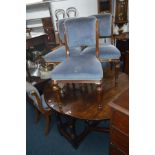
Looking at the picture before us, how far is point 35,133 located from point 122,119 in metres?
1.42

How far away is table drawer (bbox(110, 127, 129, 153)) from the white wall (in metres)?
3.30

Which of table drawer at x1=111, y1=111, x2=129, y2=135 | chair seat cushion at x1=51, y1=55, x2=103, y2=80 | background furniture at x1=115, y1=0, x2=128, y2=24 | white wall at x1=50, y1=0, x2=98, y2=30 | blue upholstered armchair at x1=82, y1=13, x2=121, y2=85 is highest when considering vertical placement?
white wall at x1=50, y1=0, x2=98, y2=30

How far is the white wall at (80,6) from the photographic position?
12.3ft

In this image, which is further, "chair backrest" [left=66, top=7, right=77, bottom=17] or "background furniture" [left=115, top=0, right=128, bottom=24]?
"chair backrest" [left=66, top=7, right=77, bottom=17]

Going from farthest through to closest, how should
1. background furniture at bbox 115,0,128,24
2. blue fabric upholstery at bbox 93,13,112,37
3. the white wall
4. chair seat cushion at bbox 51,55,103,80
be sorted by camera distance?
the white wall → background furniture at bbox 115,0,128,24 → blue fabric upholstery at bbox 93,13,112,37 → chair seat cushion at bbox 51,55,103,80

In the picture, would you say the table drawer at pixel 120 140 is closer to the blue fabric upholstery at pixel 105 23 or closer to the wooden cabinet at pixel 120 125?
the wooden cabinet at pixel 120 125

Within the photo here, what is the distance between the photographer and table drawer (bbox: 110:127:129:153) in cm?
95

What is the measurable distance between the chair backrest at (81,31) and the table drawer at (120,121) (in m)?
0.92

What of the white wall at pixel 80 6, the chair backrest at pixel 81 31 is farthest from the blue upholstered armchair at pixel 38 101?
the white wall at pixel 80 6

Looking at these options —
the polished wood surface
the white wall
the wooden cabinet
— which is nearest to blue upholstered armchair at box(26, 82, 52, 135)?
the polished wood surface

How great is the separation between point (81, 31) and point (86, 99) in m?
0.68

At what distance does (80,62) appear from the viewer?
1.57 meters

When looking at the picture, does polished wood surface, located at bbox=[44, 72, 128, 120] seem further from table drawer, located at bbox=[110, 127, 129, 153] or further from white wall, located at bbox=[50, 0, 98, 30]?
white wall, located at bbox=[50, 0, 98, 30]
